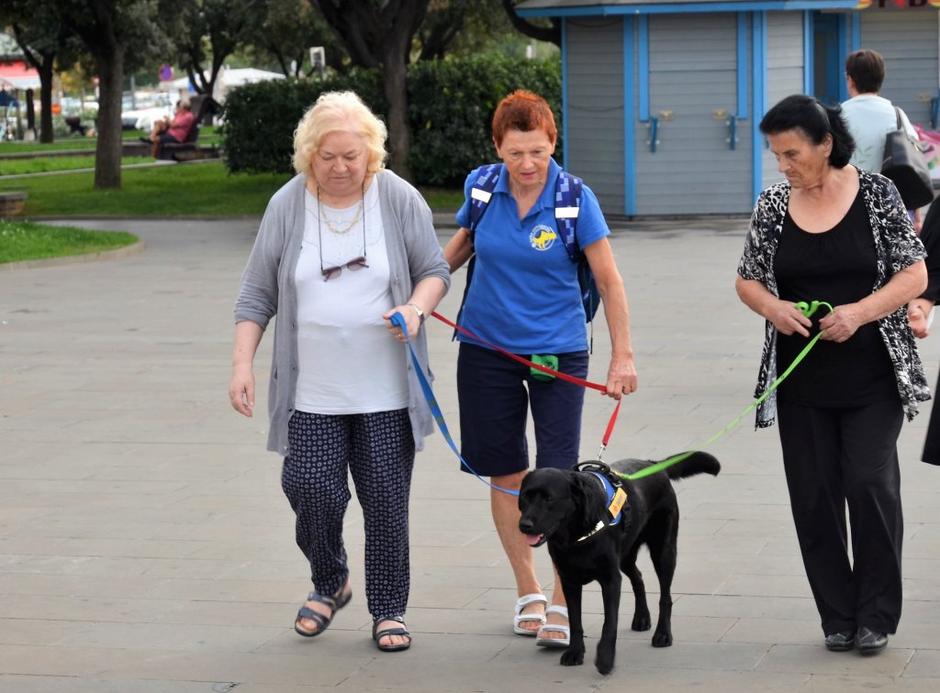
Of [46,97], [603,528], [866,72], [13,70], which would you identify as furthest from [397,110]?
[13,70]

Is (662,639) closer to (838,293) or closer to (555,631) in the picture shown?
(555,631)

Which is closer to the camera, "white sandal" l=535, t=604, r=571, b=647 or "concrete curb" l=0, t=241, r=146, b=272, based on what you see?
"white sandal" l=535, t=604, r=571, b=647

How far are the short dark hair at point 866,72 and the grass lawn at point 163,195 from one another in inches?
608

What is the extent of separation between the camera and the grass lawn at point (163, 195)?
25.0 metres

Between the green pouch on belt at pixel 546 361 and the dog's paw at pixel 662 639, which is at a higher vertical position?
the green pouch on belt at pixel 546 361

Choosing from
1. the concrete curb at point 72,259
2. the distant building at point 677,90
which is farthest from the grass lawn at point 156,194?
the distant building at point 677,90

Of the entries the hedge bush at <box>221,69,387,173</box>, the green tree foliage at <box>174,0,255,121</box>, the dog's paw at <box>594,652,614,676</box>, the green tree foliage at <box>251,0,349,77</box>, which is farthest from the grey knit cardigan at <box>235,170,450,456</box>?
the green tree foliage at <box>174,0,255,121</box>

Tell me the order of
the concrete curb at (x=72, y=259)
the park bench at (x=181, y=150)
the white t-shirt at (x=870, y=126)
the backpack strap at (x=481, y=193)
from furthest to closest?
the park bench at (x=181, y=150), the concrete curb at (x=72, y=259), the white t-shirt at (x=870, y=126), the backpack strap at (x=481, y=193)

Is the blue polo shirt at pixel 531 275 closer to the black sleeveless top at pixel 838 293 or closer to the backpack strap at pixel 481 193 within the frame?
the backpack strap at pixel 481 193

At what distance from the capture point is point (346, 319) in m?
5.13

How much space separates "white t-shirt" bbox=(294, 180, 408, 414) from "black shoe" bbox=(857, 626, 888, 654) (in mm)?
1550

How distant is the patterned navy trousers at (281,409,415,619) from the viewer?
205 inches

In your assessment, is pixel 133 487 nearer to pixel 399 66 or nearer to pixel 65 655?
pixel 65 655

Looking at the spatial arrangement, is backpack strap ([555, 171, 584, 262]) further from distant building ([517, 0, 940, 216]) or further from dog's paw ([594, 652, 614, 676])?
distant building ([517, 0, 940, 216])
